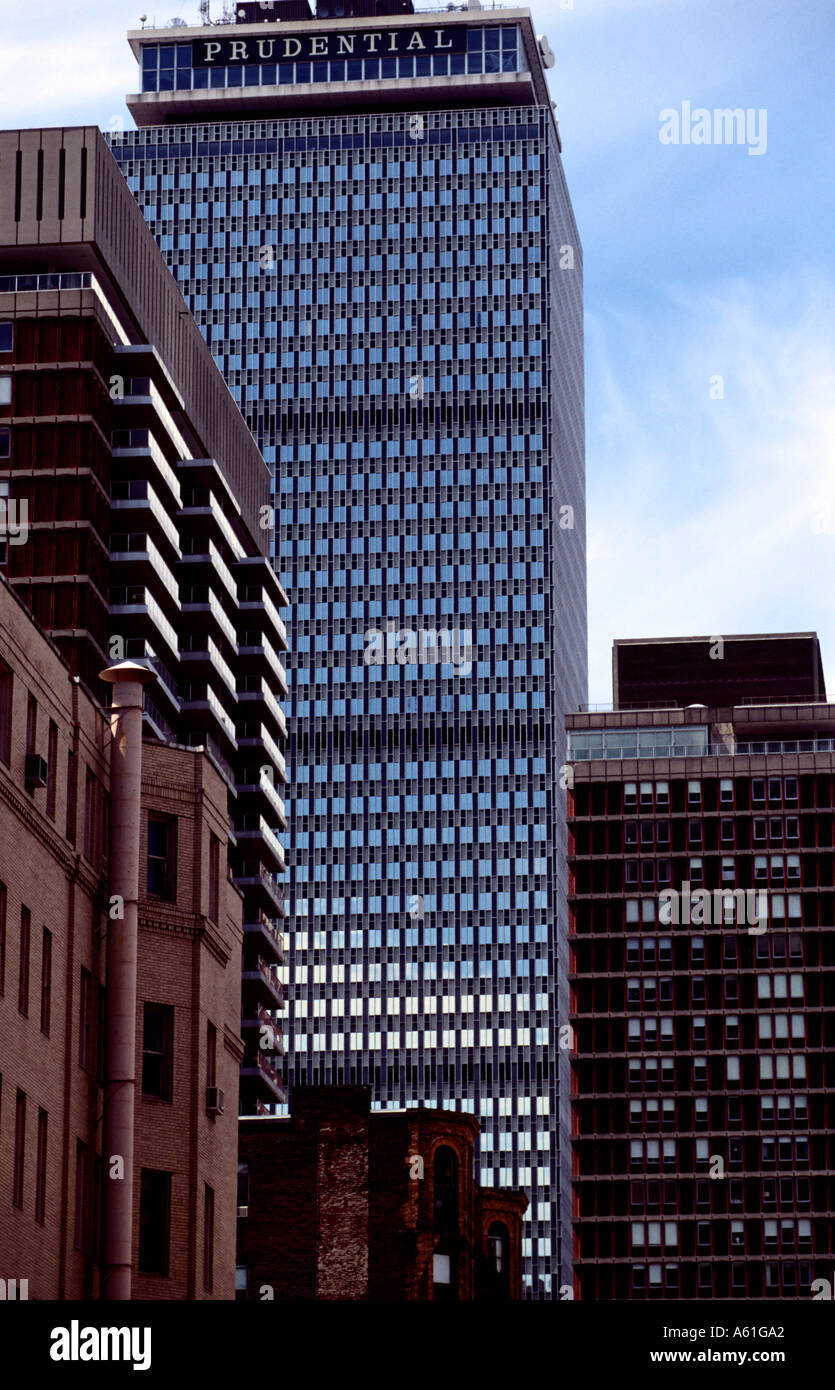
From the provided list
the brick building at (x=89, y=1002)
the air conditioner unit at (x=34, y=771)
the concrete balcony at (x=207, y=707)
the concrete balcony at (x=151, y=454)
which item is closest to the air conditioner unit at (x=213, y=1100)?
the brick building at (x=89, y=1002)

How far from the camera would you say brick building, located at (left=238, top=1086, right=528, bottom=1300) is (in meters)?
95.2

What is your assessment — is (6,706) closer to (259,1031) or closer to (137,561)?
(137,561)

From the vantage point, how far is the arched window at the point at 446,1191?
101 meters

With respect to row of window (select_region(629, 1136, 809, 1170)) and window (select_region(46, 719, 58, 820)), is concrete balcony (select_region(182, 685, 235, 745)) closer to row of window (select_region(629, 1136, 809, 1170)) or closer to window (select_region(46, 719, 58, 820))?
row of window (select_region(629, 1136, 809, 1170))

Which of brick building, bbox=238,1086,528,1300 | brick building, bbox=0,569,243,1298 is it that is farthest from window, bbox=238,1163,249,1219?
brick building, bbox=0,569,243,1298

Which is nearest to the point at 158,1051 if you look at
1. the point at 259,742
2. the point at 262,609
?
the point at 259,742

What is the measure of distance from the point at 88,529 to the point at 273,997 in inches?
1176

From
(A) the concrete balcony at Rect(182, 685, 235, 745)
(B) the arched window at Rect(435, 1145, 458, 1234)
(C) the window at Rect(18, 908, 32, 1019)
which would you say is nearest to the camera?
(C) the window at Rect(18, 908, 32, 1019)

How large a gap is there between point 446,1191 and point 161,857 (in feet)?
129

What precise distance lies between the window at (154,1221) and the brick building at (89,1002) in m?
0.04

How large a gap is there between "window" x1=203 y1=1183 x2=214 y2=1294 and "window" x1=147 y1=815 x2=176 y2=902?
25.3 ft

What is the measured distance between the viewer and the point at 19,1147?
2179 inches

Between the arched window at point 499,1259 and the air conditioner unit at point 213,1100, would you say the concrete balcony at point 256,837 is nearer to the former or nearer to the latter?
the arched window at point 499,1259
